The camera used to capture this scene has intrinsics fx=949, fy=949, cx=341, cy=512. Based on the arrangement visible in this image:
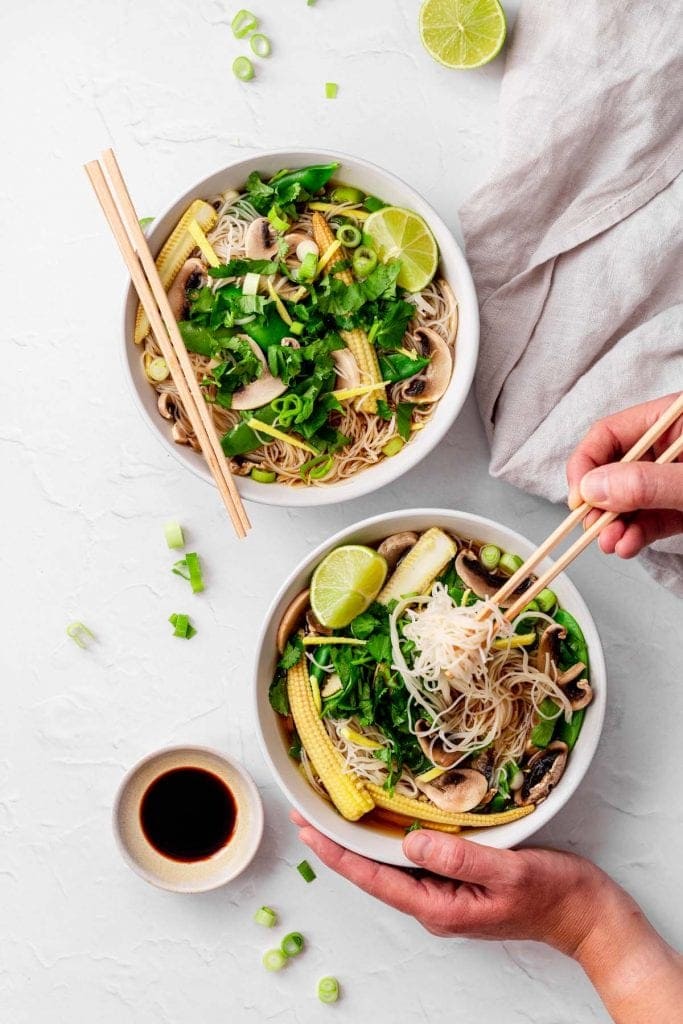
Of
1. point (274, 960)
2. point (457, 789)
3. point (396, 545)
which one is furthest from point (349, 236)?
point (274, 960)

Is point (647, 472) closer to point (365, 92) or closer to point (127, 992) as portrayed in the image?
point (365, 92)

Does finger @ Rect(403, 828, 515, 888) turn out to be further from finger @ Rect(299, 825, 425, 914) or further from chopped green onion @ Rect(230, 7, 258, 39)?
chopped green onion @ Rect(230, 7, 258, 39)

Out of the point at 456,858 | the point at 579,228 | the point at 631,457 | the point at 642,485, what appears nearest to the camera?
the point at 642,485

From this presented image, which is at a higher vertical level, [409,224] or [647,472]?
[409,224]

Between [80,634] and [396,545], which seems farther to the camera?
[80,634]

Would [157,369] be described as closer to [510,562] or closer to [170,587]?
[170,587]

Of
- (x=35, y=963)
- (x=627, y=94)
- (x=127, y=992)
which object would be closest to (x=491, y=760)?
(x=127, y=992)
